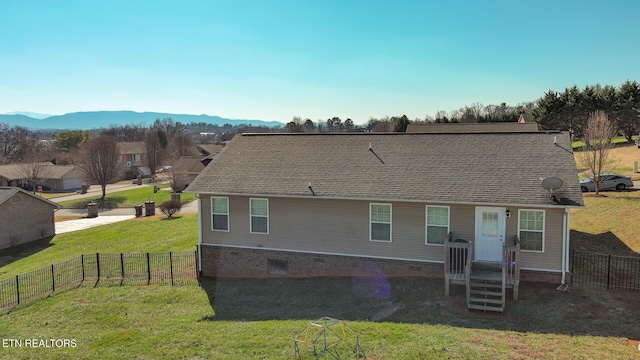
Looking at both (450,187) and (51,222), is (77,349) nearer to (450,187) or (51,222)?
(450,187)

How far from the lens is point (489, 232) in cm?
1401

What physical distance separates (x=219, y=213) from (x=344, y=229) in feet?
17.6

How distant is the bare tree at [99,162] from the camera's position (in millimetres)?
57375

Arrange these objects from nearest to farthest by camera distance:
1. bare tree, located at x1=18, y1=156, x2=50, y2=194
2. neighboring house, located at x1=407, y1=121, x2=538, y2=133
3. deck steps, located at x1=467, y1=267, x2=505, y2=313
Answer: deck steps, located at x1=467, y1=267, x2=505, y2=313, neighboring house, located at x1=407, y1=121, x2=538, y2=133, bare tree, located at x1=18, y1=156, x2=50, y2=194

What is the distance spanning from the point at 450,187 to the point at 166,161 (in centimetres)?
9079

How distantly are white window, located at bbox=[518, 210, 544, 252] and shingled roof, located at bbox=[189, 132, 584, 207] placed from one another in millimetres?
700

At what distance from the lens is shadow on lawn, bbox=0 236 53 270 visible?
27120mm

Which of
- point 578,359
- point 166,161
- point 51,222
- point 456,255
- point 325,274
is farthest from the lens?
point 166,161

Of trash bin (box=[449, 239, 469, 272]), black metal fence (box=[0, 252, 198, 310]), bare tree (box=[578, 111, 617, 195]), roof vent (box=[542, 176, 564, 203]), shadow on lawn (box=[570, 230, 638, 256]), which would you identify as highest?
bare tree (box=[578, 111, 617, 195])

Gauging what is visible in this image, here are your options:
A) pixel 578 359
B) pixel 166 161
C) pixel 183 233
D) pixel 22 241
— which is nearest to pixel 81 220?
pixel 22 241

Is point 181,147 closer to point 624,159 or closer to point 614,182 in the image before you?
point 624,159

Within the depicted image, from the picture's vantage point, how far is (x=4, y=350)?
→ 1108 cm

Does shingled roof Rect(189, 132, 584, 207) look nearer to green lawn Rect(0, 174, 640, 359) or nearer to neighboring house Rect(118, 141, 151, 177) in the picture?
green lawn Rect(0, 174, 640, 359)

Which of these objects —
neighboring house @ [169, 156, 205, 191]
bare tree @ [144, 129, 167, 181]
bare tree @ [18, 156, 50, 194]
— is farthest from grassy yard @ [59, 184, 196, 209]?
bare tree @ [144, 129, 167, 181]
